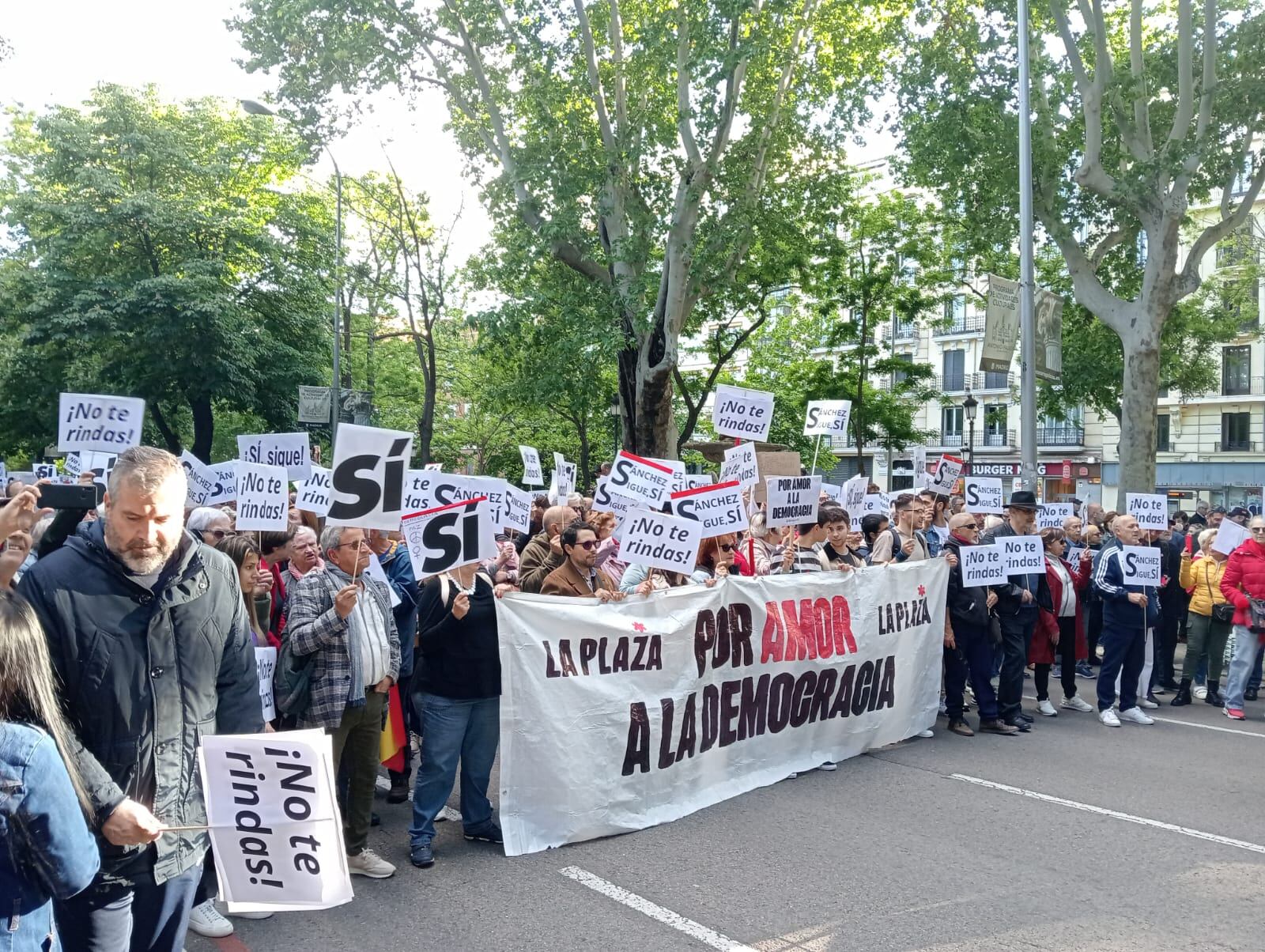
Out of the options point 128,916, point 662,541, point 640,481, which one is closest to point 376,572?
point 662,541

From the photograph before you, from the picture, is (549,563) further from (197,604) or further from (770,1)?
(770,1)

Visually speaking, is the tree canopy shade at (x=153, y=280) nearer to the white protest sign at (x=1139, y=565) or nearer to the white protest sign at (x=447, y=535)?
the white protest sign at (x=1139, y=565)

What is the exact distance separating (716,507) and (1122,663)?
15.0ft

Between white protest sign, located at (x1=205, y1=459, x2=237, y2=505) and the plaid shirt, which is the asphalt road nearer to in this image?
the plaid shirt

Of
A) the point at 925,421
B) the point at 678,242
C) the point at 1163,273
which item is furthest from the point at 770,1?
the point at 925,421

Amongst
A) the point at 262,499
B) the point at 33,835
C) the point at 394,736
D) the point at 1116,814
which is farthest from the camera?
the point at 262,499

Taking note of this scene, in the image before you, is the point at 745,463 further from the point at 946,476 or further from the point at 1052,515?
the point at 946,476

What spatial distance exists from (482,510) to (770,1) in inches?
567

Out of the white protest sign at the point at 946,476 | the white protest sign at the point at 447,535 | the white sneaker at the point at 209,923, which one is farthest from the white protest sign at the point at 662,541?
the white protest sign at the point at 946,476

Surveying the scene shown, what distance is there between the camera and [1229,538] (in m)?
10.1

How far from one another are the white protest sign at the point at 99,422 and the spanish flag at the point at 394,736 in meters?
4.16

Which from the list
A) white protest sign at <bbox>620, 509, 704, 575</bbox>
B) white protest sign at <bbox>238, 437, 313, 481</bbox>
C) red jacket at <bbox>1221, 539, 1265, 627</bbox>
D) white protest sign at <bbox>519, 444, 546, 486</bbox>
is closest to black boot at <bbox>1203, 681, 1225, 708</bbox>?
red jacket at <bbox>1221, 539, 1265, 627</bbox>

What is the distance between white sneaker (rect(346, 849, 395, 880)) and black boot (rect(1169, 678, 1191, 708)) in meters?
8.24

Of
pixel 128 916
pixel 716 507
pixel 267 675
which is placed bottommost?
pixel 128 916
